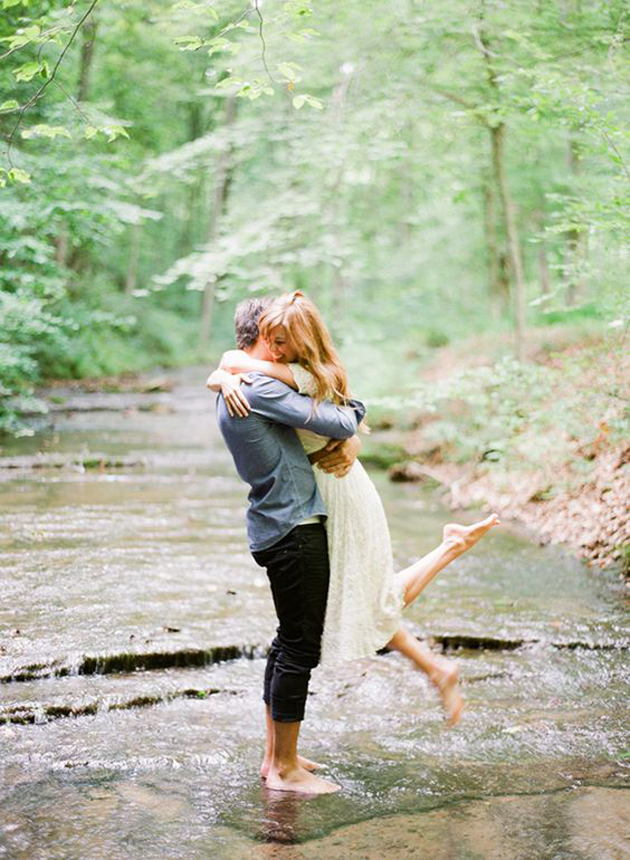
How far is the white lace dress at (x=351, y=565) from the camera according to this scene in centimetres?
342

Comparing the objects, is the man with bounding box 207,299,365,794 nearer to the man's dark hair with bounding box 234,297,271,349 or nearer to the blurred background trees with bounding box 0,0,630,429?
the man's dark hair with bounding box 234,297,271,349

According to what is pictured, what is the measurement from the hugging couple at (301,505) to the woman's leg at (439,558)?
21 cm

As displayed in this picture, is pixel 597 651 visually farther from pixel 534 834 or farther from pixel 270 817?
pixel 270 817

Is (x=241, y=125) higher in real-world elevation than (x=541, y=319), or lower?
higher

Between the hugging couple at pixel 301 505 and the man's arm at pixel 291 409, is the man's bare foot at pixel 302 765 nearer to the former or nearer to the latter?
the hugging couple at pixel 301 505

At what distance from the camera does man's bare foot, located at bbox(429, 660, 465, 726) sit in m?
3.56

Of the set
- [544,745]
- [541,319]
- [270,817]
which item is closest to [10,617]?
[270,817]

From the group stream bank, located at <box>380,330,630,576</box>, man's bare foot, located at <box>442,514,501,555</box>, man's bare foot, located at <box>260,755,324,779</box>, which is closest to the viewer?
man's bare foot, located at <box>260,755,324,779</box>

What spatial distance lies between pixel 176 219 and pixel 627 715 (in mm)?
35388

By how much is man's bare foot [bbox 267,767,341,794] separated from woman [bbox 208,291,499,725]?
455 mm

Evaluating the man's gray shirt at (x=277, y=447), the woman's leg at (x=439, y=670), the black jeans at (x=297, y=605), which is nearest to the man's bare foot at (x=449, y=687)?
the woman's leg at (x=439, y=670)

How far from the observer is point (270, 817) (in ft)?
10.3

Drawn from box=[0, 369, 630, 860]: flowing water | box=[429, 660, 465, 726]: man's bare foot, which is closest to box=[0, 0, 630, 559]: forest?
box=[0, 369, 630, 860]: flowing water

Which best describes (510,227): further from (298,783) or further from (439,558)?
(298,783)
